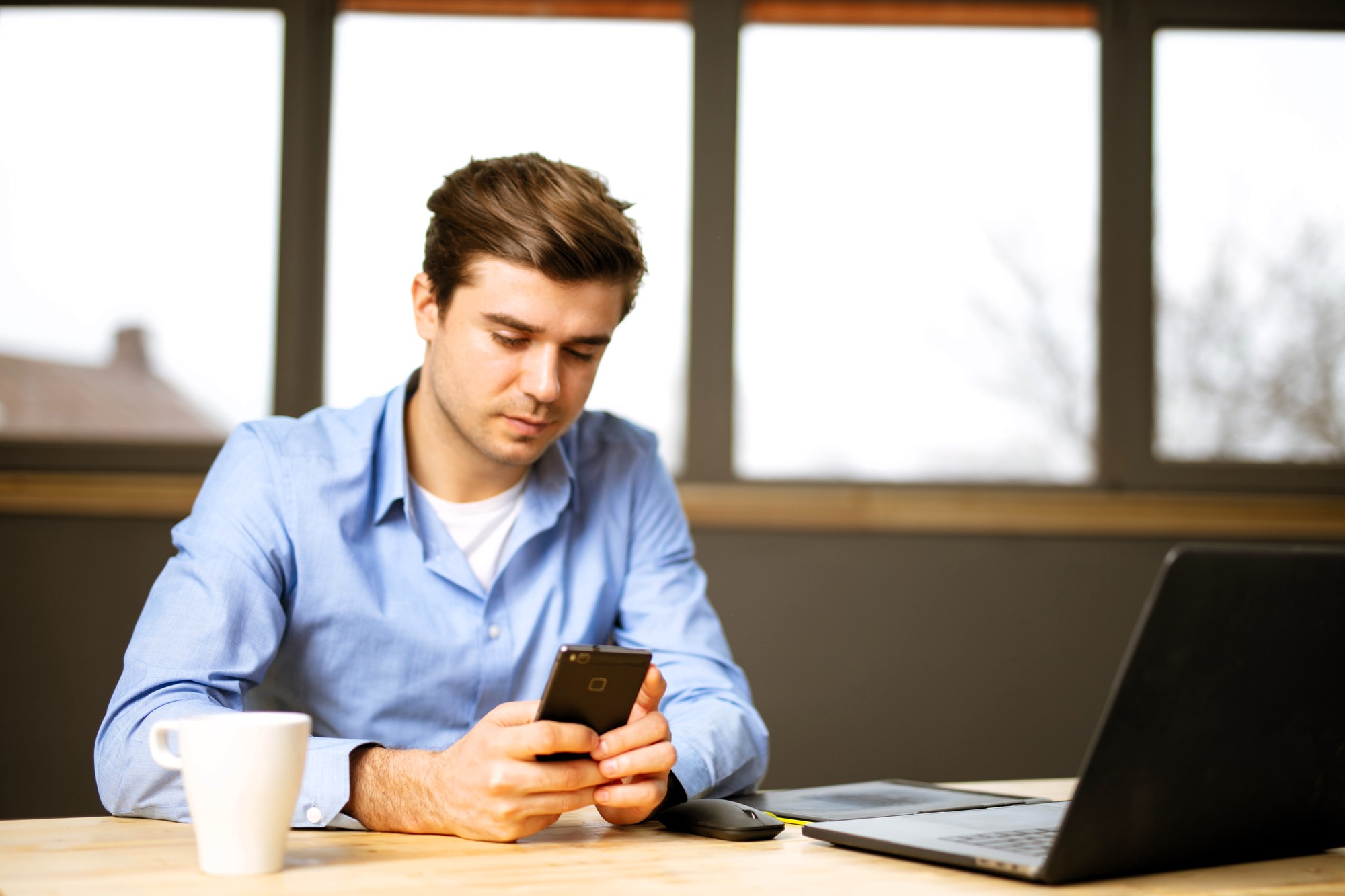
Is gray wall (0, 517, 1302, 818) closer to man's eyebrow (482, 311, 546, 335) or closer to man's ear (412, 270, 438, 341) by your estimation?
man's ear (412, 270, 438, 341)

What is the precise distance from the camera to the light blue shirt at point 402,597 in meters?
1.16

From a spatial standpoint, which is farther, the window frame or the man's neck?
the window frame

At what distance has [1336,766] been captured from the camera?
33.0 inches

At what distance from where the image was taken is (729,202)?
273 centimetres

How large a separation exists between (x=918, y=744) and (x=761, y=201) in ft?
4.42

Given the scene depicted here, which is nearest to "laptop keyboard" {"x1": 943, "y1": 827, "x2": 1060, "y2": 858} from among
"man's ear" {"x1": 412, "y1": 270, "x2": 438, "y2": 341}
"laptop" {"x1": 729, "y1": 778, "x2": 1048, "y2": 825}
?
"laptop" {"x1": 729, "y1": 778, "x2": 1048, "y2": 825}

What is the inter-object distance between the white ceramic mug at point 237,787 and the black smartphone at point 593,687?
198 millimetres

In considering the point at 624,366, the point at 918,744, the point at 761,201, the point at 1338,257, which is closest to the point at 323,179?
the point at 624,366

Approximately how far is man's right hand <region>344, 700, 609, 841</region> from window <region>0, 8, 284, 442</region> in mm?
1938

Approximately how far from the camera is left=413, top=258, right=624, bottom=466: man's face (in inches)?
54.0

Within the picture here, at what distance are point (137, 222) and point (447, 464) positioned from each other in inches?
64.8

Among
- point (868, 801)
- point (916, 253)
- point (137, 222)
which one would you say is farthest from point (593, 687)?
point (137, 222)

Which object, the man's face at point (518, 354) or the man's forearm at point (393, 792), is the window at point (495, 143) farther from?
the man's forearm at point (393, 792)

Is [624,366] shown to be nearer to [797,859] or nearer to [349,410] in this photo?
[349,410]
